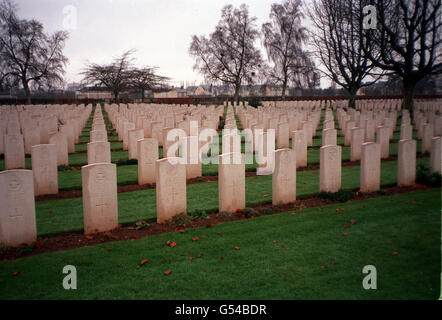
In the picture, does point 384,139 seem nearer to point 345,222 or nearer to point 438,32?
point 345,222

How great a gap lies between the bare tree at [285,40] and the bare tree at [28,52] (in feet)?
78.8

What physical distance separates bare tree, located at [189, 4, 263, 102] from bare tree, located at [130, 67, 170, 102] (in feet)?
20.6

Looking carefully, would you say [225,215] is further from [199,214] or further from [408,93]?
[408,93]

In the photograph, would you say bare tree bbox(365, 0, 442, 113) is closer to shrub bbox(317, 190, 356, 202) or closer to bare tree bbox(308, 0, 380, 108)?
bare tree bbox(308, 0, 380, 108)

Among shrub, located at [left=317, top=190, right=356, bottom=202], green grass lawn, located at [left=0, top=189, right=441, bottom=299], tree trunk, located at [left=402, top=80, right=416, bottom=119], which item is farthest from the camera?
tree trunk, located at [left=402, top=80, right=416, bottom=119]

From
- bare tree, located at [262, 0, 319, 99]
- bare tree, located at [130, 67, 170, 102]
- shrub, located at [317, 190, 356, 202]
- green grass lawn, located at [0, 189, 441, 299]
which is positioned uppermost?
bare tree, located at [262, 0, 319, 99]

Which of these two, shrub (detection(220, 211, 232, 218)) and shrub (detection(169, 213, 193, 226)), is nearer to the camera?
shrub (detection(169, 213, 193, 226))

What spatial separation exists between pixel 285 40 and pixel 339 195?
42838mm

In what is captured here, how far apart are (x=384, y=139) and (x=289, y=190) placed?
18.1 ft

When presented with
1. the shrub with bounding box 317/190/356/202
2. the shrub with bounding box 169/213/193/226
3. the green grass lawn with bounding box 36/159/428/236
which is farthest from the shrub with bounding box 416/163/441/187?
the shrub with bounding box 169/213/193/226

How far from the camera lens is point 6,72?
131 ft

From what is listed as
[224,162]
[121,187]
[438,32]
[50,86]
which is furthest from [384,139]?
[50,86]

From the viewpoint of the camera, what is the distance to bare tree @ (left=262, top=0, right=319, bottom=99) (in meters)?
45.2

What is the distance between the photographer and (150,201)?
726 cm
